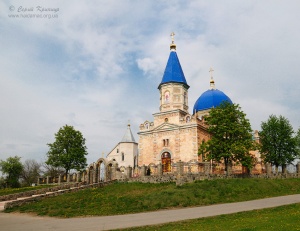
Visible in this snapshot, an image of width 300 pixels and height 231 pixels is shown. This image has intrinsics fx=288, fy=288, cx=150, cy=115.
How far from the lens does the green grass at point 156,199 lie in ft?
55.4

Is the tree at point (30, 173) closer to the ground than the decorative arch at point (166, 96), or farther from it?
closer to the ground

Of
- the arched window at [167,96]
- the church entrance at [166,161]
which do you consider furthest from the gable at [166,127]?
the arched window at [167,96]

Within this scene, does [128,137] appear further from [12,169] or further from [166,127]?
[12,169]

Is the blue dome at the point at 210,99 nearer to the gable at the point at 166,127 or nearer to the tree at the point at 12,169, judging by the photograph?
the gable at the point at 166,127

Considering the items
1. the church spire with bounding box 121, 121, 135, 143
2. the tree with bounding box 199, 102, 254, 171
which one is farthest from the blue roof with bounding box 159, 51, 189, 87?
the church spire with bounding box 121, 121, 135, 143

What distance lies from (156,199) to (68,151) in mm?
26479

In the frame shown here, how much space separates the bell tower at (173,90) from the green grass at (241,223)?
23.6 m

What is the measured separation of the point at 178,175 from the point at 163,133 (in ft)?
39.1

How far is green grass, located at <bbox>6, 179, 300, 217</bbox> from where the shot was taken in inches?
665

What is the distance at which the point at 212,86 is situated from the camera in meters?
47.8

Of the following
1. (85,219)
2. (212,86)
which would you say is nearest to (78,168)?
(212,86)

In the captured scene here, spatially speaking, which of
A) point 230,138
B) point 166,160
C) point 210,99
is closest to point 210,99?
point 210,99

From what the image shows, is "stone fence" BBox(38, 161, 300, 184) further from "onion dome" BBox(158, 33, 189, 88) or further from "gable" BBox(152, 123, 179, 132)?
"onion dome" BBox(158, 33, 189, 88)

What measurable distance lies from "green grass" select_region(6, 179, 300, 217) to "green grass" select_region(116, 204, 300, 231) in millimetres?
4533
